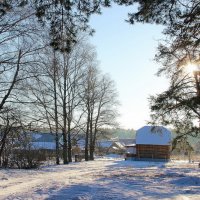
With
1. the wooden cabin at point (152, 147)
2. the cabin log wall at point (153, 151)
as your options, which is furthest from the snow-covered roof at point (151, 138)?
the cabin log wall at point (153, 151)

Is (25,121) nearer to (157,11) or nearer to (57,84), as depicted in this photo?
(57,84)

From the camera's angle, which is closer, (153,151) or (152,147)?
(153,151)

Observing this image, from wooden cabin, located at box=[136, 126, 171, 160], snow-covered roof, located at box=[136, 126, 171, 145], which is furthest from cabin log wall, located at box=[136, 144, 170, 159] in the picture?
snow-covered roof, located at box=[136, 126, 171, 145]

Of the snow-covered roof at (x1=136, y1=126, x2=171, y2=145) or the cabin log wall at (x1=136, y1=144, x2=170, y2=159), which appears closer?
the cabin log wall at (x1=136, y1=144, x2=170, y2=159)

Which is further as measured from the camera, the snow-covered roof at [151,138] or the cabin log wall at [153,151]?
the snow-covered roof at [151,138]

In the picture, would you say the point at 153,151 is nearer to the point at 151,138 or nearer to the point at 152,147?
the point at 152,147

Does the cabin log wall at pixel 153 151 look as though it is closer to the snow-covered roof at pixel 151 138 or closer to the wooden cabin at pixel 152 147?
the wooden cabin at pixel 152 147

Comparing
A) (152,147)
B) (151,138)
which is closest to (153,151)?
(152,147)

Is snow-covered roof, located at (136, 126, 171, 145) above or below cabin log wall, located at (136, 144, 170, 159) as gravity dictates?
above

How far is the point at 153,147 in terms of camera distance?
6462 centimetres

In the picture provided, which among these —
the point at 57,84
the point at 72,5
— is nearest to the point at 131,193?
the point at 72,5

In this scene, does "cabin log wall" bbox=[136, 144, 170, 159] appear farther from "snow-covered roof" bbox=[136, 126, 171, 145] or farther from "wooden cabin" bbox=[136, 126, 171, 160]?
"snow-covered roof" bbox=[136, 126, 171, 145]

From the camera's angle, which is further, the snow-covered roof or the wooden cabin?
the snow-covered roof

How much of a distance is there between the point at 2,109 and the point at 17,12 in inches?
240
